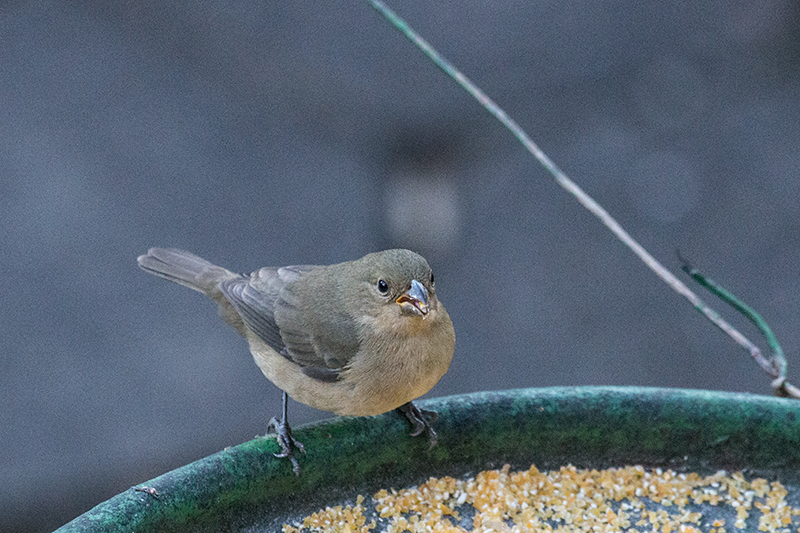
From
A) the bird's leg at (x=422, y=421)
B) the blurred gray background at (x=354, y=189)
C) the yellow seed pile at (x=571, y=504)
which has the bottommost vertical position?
the yellow seed pile at (x=571, y=504)

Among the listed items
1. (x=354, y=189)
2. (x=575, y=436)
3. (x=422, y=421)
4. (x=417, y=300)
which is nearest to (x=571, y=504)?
(x=575, y=436)

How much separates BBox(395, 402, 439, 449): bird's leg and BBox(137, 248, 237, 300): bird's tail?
1118mm

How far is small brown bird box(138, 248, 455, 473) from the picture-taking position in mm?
2789

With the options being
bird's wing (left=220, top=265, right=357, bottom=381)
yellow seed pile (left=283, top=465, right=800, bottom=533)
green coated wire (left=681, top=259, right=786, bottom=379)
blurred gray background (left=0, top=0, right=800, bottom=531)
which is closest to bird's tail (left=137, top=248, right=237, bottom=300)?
bird's wing (left=220, top=265, right=357, bottom=381)

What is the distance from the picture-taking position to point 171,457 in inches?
232

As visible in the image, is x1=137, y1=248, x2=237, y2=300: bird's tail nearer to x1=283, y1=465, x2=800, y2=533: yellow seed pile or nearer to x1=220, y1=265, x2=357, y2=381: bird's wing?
x1=220, y1=265, x2=357, y2=381: bird's wing

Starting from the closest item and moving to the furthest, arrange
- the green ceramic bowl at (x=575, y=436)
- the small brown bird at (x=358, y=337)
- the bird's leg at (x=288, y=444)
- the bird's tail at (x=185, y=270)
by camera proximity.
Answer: the bird's leg at (x=288, y=444) < the green ceramic bowl at (x=575, y=436) < the small brown bird at (x=358, y=337) < the bird's tail at (x=185, y=270)

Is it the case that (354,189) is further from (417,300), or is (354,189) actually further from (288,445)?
(288,445)

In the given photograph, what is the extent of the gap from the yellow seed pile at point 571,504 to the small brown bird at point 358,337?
187 millimetres

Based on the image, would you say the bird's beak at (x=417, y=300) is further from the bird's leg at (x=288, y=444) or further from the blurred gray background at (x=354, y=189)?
the blurred gray background at (x=354, y=189)

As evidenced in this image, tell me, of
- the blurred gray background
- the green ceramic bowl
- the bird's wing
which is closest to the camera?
the green ceramic bowl

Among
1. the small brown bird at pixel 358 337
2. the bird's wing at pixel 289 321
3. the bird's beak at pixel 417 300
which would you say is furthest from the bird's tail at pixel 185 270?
the bird's beak at pixel 417 300

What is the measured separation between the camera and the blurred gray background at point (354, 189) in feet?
18.4

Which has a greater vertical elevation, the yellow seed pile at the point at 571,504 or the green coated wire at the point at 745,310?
the green coated wire at the point at 745,310
